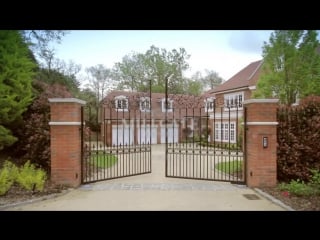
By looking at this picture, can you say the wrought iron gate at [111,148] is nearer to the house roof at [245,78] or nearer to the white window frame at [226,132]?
the white window frame at [226,132]

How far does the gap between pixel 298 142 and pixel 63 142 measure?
606cm

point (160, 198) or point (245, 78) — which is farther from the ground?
point (245, 78)

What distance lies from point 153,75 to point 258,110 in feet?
88.1

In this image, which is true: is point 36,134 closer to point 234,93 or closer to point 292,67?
point 292,67

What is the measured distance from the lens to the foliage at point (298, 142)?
765cm

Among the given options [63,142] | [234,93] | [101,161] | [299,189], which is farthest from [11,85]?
[234,93]

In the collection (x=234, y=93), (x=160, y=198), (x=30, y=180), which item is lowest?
(x=160, y=198)

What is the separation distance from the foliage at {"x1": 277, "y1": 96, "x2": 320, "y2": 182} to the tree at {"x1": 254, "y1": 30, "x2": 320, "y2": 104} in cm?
629

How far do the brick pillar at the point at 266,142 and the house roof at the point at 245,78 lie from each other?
15.3 meters

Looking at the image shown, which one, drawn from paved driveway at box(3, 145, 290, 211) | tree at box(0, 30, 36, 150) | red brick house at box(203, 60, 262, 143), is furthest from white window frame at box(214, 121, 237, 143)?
tree at box(0, 30, 36, 150)

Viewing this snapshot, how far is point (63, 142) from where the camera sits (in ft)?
23.5
